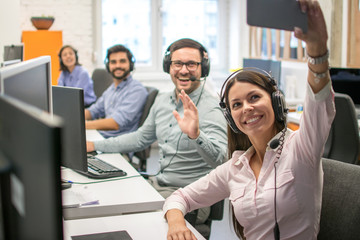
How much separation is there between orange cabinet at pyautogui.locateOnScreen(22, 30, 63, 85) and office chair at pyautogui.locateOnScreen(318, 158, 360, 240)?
4.51 meters

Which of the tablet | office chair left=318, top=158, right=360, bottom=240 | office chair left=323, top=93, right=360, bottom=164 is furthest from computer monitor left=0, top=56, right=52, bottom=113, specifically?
office chair left=323, top=93, right=360, bottom=164

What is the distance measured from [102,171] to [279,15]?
1.43 m

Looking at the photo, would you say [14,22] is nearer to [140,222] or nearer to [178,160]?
[178,160]

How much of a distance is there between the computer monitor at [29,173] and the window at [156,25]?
223 inches

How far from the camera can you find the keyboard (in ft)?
7.03

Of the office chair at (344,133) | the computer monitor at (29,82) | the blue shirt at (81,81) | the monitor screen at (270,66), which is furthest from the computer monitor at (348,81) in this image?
the computer monitor at (29,82)

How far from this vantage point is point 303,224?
56.3 inches

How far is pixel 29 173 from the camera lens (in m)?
0.67

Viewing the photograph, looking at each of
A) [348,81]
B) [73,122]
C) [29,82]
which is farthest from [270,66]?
[29,82]

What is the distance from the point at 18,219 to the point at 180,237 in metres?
0.84

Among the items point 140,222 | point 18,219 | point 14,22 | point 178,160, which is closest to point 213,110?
point 178,160

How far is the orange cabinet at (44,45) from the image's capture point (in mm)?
5527

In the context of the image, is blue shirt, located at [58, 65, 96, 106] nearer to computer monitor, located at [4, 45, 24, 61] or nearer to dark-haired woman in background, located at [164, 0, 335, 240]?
computer monitor, located at [4, 45, 24, 61]

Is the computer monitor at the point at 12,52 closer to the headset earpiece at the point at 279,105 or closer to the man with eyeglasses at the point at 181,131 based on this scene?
the man with eyeglasses at the point at 181,131
